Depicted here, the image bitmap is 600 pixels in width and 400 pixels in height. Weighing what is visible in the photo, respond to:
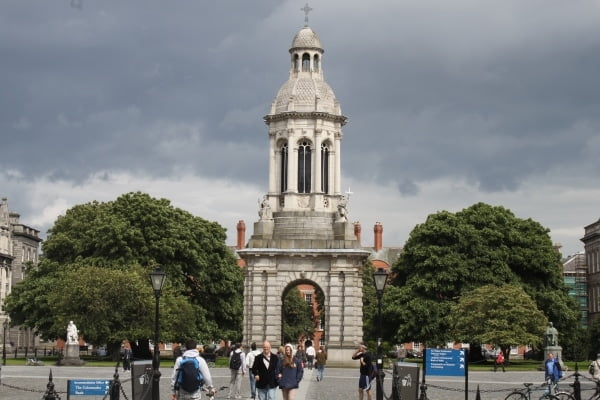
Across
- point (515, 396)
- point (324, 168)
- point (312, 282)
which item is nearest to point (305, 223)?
point (312, 282)

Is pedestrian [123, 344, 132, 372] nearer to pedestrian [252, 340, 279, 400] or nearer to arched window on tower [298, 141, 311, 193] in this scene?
arched window on tower [298, 141, 311, 193]

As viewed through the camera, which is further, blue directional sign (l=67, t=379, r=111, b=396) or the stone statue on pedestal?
the stone statue on pedestal

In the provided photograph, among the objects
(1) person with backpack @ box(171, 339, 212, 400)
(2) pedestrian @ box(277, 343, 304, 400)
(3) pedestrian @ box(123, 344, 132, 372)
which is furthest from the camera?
(3) pedestrian @ box(123, 344, 132, 372)

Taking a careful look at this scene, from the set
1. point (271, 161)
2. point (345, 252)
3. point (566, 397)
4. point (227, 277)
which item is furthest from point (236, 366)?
point (227, 277)

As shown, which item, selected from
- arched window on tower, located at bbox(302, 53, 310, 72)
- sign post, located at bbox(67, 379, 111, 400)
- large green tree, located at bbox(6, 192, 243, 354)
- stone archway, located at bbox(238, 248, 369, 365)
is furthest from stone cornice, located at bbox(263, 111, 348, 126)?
sign post, located at bbox(67, 379, 111, 400)

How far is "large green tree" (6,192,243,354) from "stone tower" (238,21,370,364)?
8.89 metres

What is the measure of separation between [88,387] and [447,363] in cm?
1040

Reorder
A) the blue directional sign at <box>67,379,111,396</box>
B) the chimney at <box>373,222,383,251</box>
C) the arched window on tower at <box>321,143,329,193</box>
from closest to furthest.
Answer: the blue directional sign at <box>67,379,111,396</box> → the arched window on tower at <box>321,143,329,193</box> → the chimney at <box>373,222,383,251</box>

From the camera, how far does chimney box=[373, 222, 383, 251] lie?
466 feet

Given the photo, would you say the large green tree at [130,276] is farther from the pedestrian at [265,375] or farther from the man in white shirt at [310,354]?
the pedestrian at [265,375]

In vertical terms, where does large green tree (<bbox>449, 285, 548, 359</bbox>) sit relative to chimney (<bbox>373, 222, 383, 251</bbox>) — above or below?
below

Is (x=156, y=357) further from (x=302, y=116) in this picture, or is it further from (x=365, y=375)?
(x=302, y=116)

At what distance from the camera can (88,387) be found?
71.1ft

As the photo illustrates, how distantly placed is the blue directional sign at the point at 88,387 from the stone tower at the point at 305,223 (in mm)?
33084
